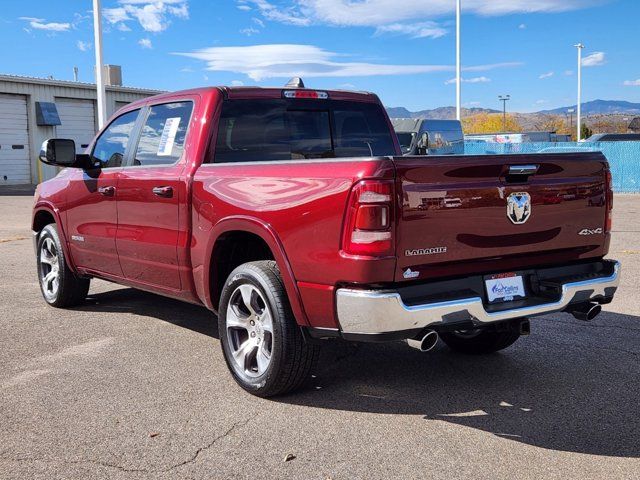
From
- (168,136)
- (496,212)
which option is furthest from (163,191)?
(496,212)

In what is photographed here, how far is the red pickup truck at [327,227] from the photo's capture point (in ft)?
12.2

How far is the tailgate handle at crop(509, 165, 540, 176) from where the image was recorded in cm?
403

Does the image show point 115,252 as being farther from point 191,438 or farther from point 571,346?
point 571,346

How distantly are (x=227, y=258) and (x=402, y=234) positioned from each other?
62.6 inches

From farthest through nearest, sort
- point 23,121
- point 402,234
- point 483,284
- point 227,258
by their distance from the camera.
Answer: point 23,121, point 227,258, point 483,284, point 402,234

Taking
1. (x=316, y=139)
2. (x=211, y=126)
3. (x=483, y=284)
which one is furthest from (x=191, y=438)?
(x=316, y=139)

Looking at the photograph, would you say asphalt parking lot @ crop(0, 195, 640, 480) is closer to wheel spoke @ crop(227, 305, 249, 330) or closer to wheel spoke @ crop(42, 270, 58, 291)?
wheel spoke @ crop(227, 305, 249, 330)

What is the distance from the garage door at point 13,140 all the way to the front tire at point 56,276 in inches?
1161

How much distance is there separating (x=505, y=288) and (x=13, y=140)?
112 ft

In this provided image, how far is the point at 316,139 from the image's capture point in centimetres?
546

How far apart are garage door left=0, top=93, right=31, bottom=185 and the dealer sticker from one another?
33.8m

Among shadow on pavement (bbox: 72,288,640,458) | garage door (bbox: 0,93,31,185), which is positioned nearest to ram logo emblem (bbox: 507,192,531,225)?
shadow on pavement (bbox: 72,288,640,458)

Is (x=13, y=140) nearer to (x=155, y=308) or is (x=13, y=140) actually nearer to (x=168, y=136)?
(x=155, y=308)

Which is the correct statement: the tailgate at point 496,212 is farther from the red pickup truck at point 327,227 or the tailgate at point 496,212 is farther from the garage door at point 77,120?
the garage door at point 77,120
